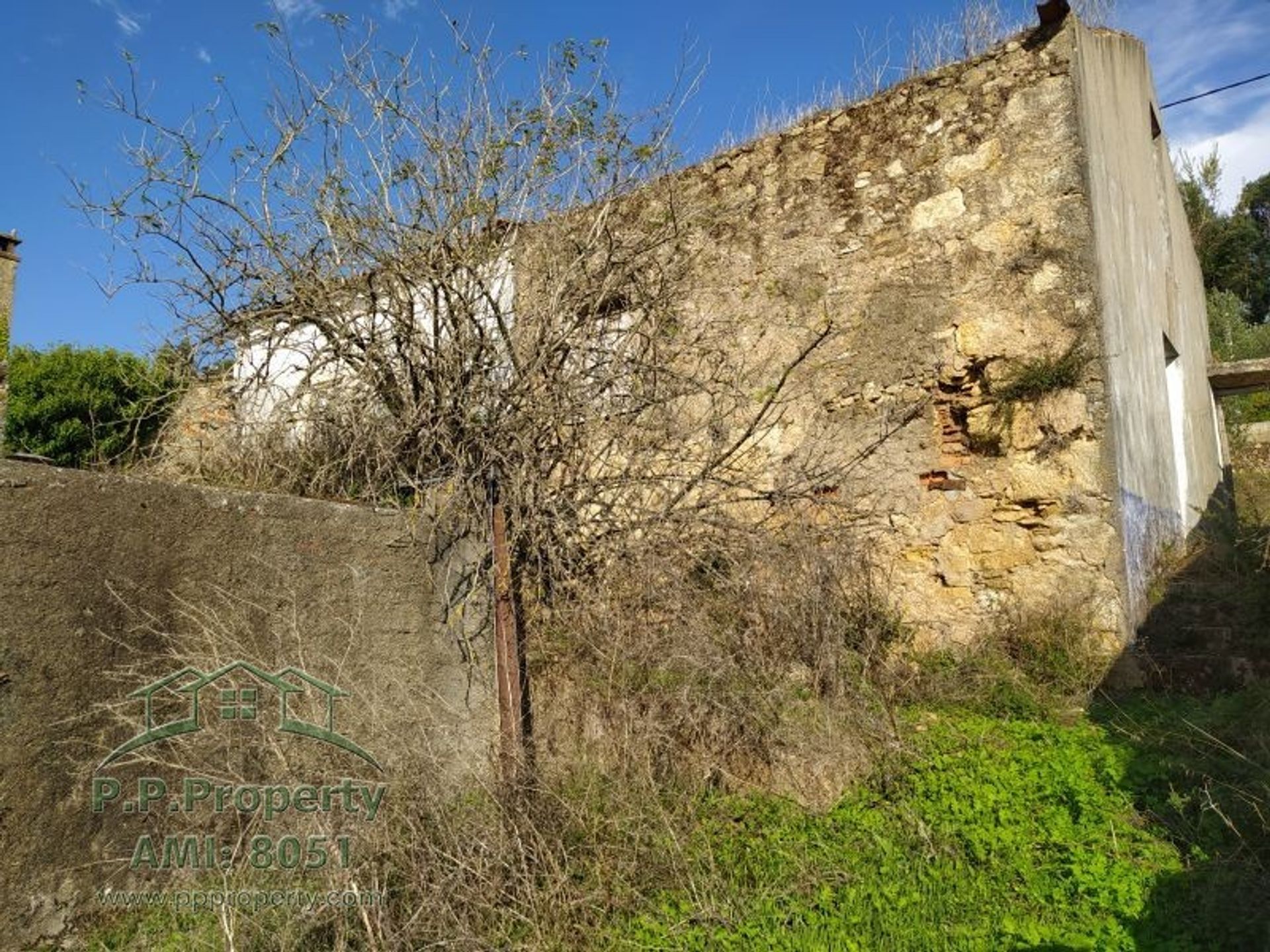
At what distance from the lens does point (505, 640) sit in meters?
4.28

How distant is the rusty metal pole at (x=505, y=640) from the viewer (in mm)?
4172

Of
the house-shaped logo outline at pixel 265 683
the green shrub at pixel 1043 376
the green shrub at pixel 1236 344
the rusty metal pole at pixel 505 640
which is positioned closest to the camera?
the house-shaped logo outline at pixel 265 683

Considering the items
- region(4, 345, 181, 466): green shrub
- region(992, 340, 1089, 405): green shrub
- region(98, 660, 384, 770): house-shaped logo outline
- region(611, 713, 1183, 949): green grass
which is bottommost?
region(611, 713, 1183, 949): green grass

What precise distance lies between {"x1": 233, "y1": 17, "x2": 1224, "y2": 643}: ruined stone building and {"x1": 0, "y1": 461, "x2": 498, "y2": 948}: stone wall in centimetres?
280

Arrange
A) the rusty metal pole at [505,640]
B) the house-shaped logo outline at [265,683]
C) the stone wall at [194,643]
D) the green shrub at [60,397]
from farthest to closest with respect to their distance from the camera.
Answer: the green shrub at [60,397]
the rusty metal pole at [505,640]
the house-shaped logo outline at [265,683]
the stone wall at [194,643]

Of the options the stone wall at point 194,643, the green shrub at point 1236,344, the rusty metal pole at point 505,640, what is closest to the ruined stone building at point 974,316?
the rusty metal pole at point 505,640

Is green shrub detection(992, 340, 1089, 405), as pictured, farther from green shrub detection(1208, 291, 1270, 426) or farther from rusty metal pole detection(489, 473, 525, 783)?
green shrub detection(1208, 291, 1270, 426)

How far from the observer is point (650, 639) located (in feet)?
13.6

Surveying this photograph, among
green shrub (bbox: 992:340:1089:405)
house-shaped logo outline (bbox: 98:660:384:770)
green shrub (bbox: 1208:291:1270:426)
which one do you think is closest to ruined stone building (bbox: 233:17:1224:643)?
green shrub (bbox: 992:340:1089:405)

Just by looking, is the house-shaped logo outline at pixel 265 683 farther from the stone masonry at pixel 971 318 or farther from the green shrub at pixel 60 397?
the green shrub at pixel 60 397

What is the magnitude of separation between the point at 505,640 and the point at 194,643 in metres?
1.31

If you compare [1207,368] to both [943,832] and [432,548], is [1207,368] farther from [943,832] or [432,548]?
[432,548]

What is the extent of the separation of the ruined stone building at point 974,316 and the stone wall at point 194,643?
2.80m

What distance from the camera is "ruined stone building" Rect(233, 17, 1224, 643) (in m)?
5.64
